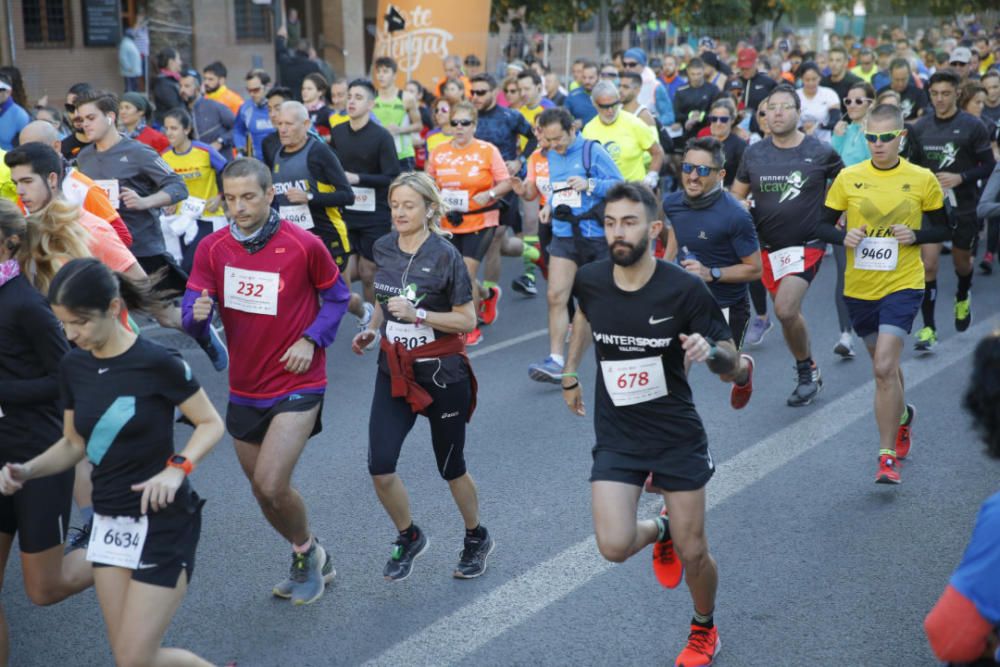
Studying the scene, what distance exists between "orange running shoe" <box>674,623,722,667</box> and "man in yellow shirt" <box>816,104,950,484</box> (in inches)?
97.8

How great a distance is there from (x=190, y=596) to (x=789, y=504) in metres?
2.94

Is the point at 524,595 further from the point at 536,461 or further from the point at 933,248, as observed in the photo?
the point at 933,248

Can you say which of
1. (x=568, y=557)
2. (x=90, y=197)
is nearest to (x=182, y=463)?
(x=568, y=557)

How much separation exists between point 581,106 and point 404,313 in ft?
34.4

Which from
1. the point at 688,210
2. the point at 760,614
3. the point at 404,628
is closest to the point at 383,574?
the point at 404,628

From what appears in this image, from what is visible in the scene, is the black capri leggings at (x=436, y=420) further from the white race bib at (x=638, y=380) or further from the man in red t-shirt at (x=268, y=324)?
the white race bib at (x=638, y=380)

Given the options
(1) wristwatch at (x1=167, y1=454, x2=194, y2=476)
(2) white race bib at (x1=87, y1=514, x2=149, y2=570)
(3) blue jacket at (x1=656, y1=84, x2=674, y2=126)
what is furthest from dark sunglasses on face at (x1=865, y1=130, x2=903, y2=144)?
(3) blue jacket at (x1=656, y1=84, x2=674, y2=126)

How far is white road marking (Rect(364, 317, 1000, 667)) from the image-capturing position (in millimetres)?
4656

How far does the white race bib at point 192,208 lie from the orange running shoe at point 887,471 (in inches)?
226

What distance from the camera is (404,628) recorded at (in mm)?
4828

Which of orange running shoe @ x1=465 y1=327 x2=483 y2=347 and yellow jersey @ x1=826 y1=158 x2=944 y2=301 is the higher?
yellow jersey @ x1=826 y1=158 x2=944 y2=301

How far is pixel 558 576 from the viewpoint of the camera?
5273 mm

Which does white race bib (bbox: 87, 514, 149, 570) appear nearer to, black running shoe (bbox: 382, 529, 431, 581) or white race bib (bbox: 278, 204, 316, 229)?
black running shoe (bbox: 382, 529, 431, 581)

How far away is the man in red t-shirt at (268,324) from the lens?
16.0ft
